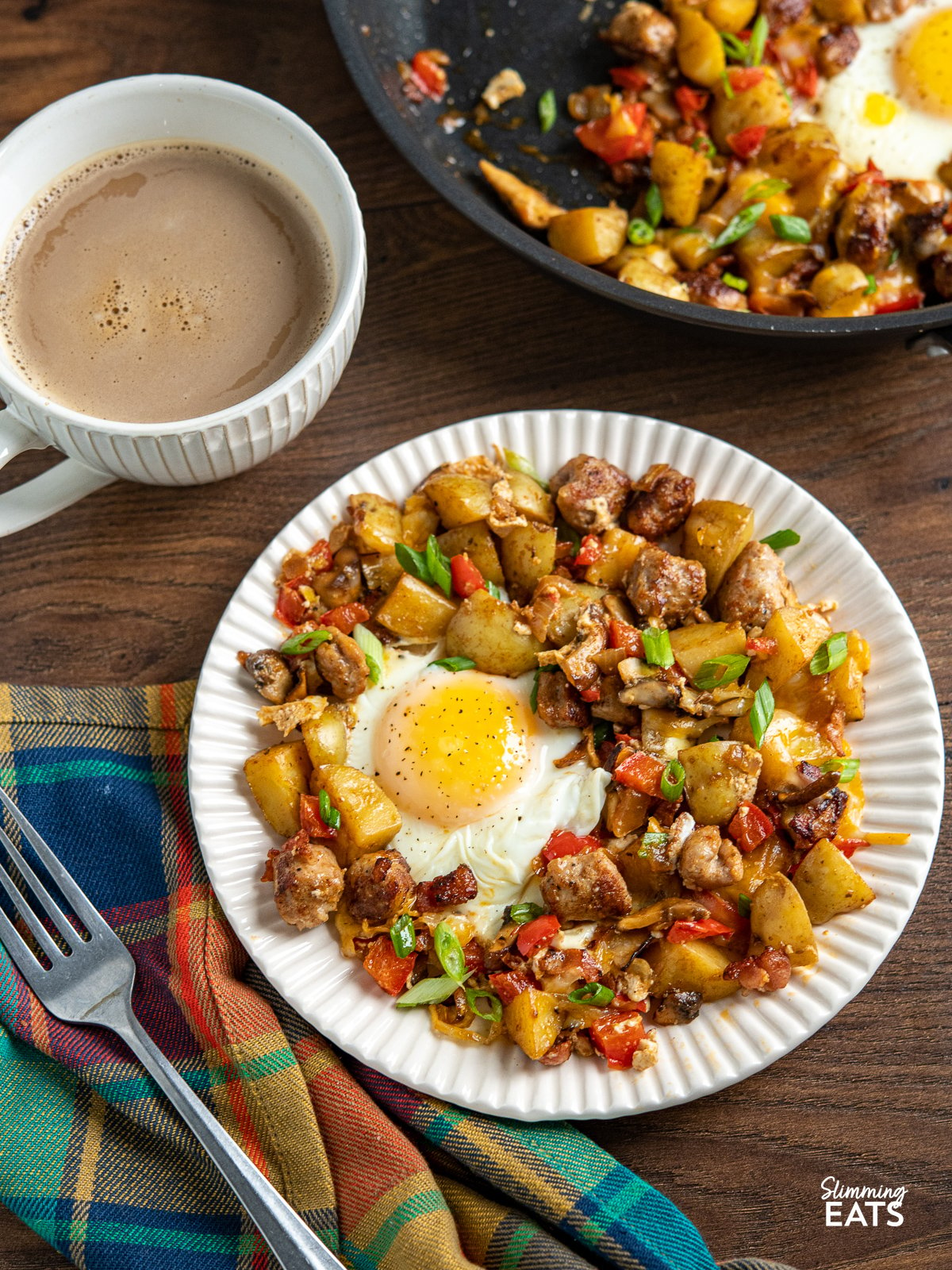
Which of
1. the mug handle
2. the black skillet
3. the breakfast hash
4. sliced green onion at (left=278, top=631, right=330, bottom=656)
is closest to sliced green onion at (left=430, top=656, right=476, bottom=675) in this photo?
the breakfast hash

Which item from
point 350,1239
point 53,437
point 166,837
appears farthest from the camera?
point 166,837

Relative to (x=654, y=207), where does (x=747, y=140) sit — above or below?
above

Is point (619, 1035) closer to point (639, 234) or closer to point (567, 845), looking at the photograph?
point (567, 845)

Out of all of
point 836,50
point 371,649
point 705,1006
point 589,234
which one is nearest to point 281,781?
point 371,649

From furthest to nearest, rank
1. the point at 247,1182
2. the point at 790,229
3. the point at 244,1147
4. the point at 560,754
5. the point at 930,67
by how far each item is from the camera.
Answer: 1. the point at 930,67
2. the point at 790,229
3. the point at 560,754
4. the point at 244,1147
5. the point at 247,1182

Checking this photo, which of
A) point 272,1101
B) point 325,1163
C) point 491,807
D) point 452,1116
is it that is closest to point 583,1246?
point 452,1116

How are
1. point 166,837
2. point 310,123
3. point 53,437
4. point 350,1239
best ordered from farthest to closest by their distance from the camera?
point 310,123 < point 166,837 < point 350,1239 < point 53,437

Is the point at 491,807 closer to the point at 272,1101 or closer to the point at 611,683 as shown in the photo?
the point at 611,683
